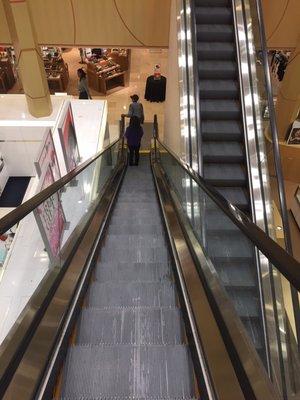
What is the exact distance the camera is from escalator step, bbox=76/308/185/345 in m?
2.51

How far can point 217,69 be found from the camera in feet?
19.5

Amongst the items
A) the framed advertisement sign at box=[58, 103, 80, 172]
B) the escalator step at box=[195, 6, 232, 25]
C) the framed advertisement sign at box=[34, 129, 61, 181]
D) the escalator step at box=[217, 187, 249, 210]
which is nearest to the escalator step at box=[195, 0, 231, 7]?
the escalator step at box=[195, 6, 232, 25]

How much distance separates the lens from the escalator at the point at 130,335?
209cm

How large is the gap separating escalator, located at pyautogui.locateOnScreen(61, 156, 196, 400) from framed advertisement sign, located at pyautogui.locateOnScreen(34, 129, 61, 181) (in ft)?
4.29

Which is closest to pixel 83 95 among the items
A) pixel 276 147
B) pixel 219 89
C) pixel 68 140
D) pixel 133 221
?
pixel 68 140

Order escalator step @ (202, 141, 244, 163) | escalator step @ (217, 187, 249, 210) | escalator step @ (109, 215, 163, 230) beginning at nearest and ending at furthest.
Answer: escalator step @ (109, 215, 163, 230) → escalator step @ (217, 187, 249, 210) → escalator step @ (202, 141, 244, 163)

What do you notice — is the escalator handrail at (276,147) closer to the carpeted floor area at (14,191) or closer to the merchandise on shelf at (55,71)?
the carpeted floor area at (14,191)

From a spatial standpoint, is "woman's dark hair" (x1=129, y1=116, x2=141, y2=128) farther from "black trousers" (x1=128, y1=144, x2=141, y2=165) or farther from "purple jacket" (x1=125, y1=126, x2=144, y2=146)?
"black trousers" (x1=128, y1=144, x2=141, y2=165)

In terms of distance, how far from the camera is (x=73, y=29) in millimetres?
8352

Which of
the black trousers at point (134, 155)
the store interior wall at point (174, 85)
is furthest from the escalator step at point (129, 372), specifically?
the black trousers at point (134, 155)

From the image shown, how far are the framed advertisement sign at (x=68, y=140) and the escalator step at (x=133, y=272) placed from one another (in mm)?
2954

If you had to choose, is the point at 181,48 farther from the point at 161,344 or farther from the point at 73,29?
the point at 161,344

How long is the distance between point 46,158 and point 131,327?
2882 millimetres

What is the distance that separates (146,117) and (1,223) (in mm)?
10579
